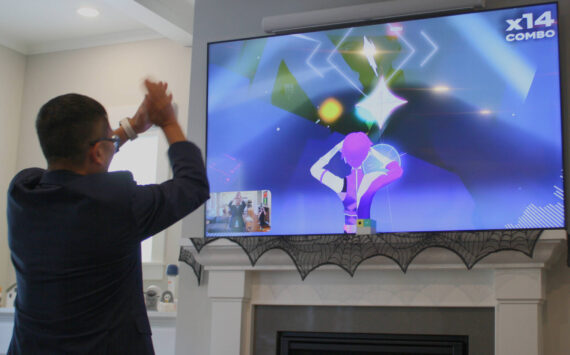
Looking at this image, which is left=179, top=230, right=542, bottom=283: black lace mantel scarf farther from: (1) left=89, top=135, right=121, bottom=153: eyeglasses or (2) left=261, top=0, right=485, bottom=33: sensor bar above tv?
(1) left=89, top=135, right=121, bottom=153: eyeglasses

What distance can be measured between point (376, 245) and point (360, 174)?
0.33 metres

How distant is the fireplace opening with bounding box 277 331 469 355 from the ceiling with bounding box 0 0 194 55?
2082mm

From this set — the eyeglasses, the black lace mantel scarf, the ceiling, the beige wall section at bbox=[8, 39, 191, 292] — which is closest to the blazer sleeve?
the eyeglasses

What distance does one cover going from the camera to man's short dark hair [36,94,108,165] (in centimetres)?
129

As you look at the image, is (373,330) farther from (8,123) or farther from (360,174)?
(8,123)

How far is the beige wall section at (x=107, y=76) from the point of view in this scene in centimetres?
468

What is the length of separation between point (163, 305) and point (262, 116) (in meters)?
1.42

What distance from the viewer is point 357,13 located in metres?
3.15

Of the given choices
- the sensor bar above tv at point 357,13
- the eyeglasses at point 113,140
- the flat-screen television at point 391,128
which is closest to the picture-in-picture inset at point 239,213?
the flat-screen television at point 391,128

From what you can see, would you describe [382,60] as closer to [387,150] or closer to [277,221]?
[387,150]

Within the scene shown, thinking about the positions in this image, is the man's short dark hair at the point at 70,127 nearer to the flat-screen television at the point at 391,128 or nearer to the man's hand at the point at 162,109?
the man's hand at the point at 162,109

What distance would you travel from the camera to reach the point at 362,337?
9.87 ft

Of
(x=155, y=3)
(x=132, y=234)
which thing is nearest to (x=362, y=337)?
(x=132, y=234)

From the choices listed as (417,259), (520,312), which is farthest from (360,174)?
(520,312)
